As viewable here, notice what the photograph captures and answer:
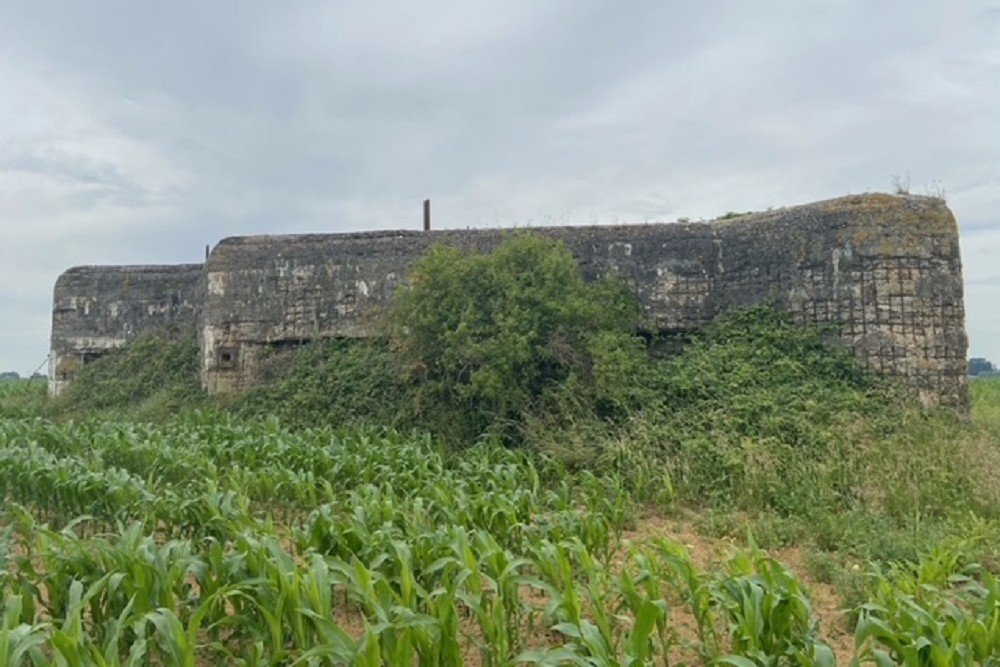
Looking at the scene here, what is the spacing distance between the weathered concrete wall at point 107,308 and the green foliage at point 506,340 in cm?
695

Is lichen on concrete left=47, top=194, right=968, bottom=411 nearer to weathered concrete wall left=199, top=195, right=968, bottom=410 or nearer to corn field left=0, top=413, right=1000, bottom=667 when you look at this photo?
weathered concrete wall left=199, top=195, right=968, bottom=410

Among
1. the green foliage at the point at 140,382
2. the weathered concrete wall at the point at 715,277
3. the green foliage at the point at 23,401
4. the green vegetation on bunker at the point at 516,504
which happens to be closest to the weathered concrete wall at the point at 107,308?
the green foliage at the point at 140,382

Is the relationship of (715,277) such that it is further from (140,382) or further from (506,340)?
(140,382)

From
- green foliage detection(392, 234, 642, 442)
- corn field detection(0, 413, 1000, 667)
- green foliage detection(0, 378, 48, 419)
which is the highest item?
green foliage detection(392, 234, 642, 442)

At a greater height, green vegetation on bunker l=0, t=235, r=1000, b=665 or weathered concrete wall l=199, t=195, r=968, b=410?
weathered concrete wall l=199, t=195, r=968, b=410

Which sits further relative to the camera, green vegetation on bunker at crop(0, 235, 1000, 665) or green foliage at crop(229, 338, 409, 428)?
green foliage at crop(229, 338, 409, 428)

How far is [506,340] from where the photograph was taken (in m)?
8.05

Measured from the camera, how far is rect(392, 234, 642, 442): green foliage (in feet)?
26.4

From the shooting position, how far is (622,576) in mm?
3443

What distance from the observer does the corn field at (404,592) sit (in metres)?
2.85

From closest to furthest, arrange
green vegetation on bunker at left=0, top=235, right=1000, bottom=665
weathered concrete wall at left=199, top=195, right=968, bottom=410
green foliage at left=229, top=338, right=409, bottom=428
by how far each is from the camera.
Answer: green vegetation on bunker at left=0, top=235, right=1000, bottom=665
weathered concrete wall at left=199, top=195, right=968, bottom=410
green foliage at left=229, top=338, right=409, bottom=428

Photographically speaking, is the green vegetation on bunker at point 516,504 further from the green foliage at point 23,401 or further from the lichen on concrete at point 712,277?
the lichen on concrete at point 712,277

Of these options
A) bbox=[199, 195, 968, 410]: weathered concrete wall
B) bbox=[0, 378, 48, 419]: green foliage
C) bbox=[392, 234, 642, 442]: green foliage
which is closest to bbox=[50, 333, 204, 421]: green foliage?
bbox=[0, 378, 48, 419]: green foliage

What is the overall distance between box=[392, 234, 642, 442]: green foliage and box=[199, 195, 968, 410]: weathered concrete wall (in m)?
1.29
